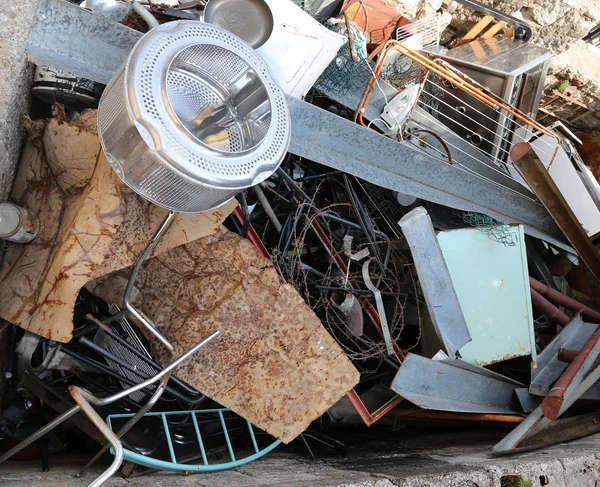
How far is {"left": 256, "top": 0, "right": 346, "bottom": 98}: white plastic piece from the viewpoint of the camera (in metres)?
3.17

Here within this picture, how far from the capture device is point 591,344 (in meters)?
3.90

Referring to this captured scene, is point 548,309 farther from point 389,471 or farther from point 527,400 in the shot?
point 389,471

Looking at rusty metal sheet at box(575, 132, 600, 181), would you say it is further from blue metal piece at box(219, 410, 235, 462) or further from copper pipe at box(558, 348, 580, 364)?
blue metal piece at box(219, 410, 235, 462)

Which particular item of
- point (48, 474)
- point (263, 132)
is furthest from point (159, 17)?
point (48, 474)

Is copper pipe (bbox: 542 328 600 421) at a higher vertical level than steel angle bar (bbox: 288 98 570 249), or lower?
lower

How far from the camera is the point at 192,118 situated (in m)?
2.14

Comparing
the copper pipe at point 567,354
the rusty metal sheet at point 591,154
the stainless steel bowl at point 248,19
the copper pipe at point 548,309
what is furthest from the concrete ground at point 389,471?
the rusty metal sheet at point 591,154

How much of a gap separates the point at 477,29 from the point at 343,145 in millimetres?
3167

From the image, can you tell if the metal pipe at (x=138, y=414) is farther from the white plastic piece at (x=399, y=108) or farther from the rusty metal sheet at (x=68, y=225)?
the white plastic piece at (x=399, y=108)

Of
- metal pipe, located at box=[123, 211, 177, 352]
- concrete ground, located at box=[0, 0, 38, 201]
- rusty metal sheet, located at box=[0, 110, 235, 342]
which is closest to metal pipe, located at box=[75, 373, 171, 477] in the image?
metal pipe, located at box=[123, 211, 177, 352]

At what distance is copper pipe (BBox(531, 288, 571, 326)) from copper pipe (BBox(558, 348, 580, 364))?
0.33 m

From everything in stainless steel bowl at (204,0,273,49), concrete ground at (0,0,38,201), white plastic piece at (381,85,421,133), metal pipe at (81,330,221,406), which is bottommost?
metal pipe at (81,330,221,406)

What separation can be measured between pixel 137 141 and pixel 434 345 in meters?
2.58

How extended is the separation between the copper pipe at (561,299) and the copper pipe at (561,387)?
0.57m
